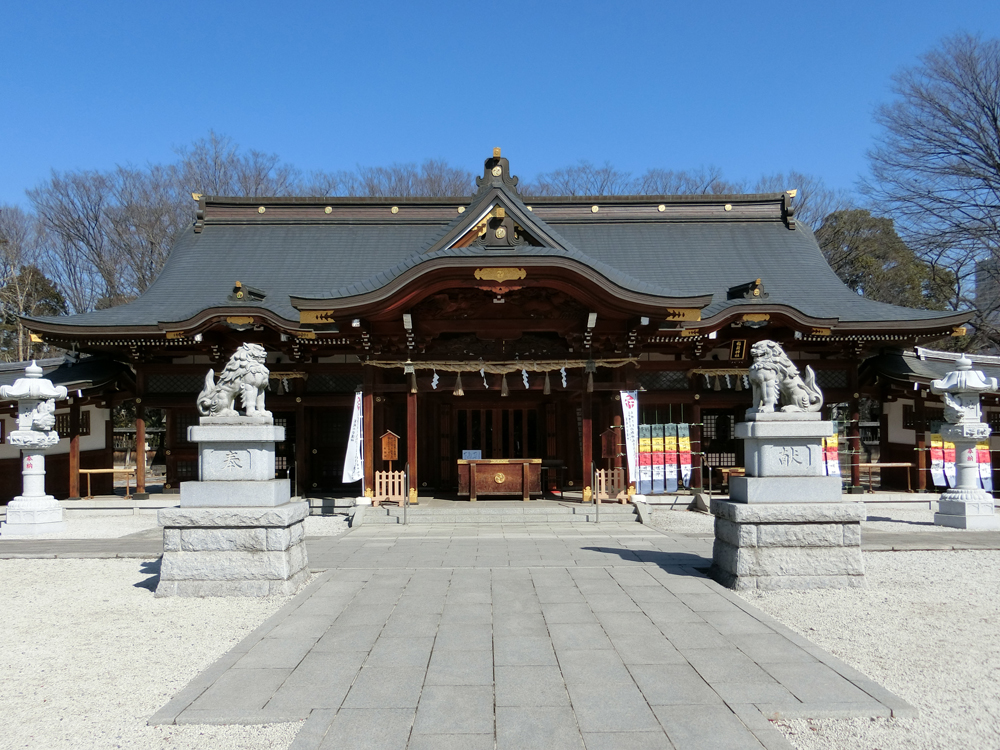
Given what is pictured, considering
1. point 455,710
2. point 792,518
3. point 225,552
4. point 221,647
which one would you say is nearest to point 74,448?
point 225,552

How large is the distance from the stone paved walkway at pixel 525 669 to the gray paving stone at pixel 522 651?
0.02 meters

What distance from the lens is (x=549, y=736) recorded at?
139 inches

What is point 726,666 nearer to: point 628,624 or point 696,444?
point 628,624

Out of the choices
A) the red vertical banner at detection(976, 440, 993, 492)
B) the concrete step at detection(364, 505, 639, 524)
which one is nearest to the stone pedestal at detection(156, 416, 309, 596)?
the concrete step at detection(364, 505, 639, 524)

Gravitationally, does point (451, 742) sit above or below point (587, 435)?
below

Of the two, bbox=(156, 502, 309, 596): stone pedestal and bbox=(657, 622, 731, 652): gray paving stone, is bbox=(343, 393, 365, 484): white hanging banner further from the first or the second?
bbox=(657, 622, 731, 652): gray paving stone

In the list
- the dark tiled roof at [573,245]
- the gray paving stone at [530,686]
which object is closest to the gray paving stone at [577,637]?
the gray paving stone at [530,686]

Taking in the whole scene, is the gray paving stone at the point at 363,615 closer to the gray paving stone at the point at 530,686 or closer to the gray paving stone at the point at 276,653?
the gray paving stone at the point at 276,653

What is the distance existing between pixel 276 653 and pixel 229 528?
2.14 metres

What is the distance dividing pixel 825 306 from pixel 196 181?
90.2ft

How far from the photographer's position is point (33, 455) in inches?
437

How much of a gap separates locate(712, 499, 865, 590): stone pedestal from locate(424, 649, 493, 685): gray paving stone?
313 cm

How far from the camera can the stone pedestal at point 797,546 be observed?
21.7ft

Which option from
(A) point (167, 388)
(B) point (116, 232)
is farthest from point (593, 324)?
(B) point (116, 232)
